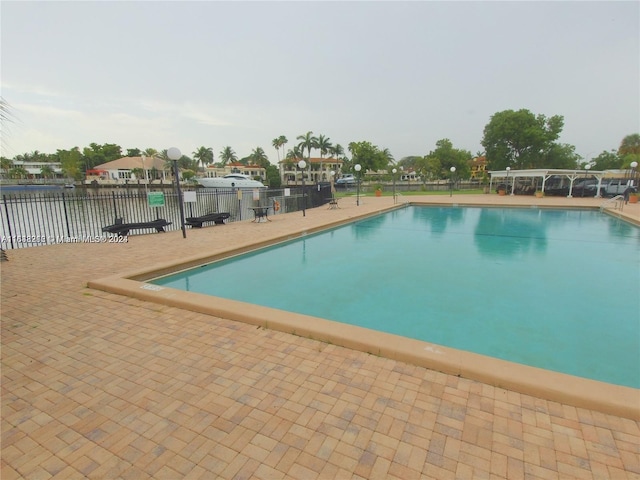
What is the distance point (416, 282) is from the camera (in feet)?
21.8

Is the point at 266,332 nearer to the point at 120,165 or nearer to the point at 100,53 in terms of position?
the point at 100,53

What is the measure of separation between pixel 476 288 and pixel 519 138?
37.8 m

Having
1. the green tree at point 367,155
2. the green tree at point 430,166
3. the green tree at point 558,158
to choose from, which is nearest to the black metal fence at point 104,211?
the green tree at point 367,155

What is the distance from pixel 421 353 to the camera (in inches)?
114

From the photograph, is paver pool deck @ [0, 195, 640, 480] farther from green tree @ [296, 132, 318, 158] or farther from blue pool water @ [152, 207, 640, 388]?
green tree @ [296, 132, 318, 158]

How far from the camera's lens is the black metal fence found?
32.7 feet

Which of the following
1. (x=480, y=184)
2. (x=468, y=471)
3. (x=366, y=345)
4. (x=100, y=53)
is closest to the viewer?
(x=468, y=471)

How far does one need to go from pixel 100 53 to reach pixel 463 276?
47.0 ft

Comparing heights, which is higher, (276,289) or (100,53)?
(100,53)

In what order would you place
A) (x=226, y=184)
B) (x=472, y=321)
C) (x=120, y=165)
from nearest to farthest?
1. (x=472, y=321)
2. (x=226, y=184)
3. (x=120, y=165)

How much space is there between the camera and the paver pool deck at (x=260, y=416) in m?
1.82

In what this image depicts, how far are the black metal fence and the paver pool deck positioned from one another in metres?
7.63

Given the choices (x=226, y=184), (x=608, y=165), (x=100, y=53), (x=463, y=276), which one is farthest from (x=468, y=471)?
(x=608, y=165)

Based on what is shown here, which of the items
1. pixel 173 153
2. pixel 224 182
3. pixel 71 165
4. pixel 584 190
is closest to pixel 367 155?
pixel 224 182
